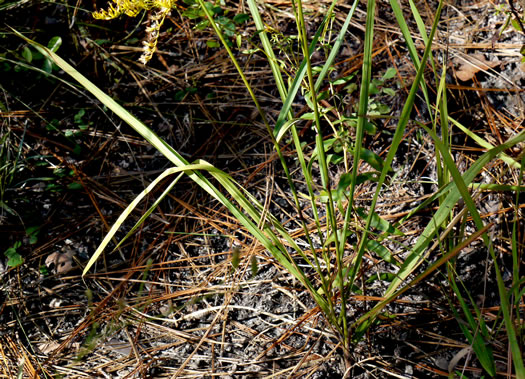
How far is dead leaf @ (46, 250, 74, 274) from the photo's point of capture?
1.34m

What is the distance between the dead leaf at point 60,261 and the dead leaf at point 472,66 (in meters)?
1.27

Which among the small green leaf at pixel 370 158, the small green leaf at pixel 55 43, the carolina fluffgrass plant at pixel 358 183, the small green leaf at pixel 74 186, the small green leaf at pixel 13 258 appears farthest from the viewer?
the small green leaf at pixel 55 43

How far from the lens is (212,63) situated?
1654 mm

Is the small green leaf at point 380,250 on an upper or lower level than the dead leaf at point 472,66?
lower

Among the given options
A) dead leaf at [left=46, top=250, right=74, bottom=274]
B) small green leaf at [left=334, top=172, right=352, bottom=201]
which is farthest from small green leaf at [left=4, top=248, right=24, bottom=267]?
small green leaf at [left=334, top=172, right=352, bottom=201]

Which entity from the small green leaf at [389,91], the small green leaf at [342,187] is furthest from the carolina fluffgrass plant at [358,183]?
the small green leaf at [389,91]

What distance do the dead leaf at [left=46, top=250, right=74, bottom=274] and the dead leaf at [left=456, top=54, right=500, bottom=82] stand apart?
127 centimetres

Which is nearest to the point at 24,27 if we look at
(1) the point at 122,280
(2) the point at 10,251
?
(2) the point at 10,251

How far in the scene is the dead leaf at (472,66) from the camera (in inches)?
57.5

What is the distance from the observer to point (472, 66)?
147 centimetres

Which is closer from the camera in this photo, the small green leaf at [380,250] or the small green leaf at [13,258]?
the small green leaf at [380,250]

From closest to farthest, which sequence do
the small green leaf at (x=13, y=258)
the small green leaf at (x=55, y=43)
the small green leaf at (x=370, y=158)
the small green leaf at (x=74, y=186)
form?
the small green leaf at (x=370, y=158)
the small green leaf at (x=13, y=258)
the small green leaf at (x=74, y=186)
the small green leaf at (x=55, y=43)

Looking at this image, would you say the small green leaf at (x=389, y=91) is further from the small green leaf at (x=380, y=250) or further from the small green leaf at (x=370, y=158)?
the small green leaf at (x=380, y=250)

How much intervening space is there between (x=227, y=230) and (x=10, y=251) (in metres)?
0.62
